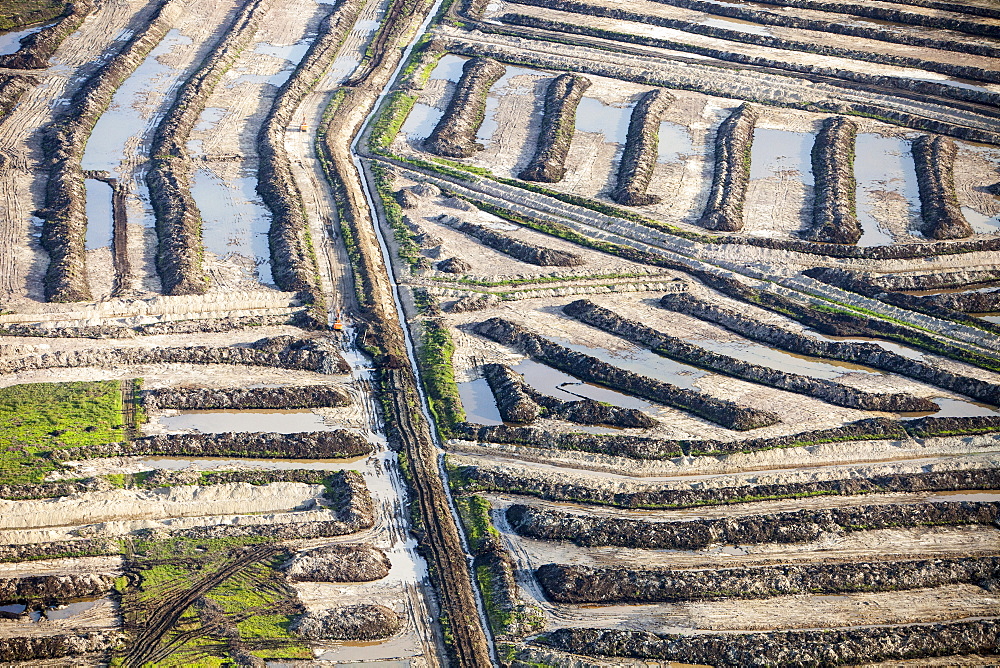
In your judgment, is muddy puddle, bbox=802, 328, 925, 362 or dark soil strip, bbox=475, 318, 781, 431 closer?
dark soil strip, bbox=475, 318, 781, 431

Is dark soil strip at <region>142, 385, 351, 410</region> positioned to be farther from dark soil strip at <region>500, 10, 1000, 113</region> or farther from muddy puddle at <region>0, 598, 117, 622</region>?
dark soil strip at <region>500, 10, 1000, 113</region>

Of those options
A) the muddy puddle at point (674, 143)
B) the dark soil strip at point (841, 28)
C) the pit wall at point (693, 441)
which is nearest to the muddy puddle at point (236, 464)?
the pit wall at point (693, 441)

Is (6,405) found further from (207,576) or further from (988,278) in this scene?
(988,278)

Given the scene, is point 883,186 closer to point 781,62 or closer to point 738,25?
point 781,62

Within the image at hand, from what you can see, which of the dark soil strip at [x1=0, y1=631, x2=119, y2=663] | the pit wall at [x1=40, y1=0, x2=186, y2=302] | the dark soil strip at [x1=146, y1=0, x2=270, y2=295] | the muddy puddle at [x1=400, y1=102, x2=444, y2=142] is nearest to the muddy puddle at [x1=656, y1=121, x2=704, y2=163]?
the muddy puddle at [x1=400, y1=102, x2=444, y2=142]

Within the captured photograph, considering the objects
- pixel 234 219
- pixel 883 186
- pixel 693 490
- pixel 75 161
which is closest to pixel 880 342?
pixel 693 490

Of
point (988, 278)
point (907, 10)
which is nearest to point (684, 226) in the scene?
point (988, 278)
